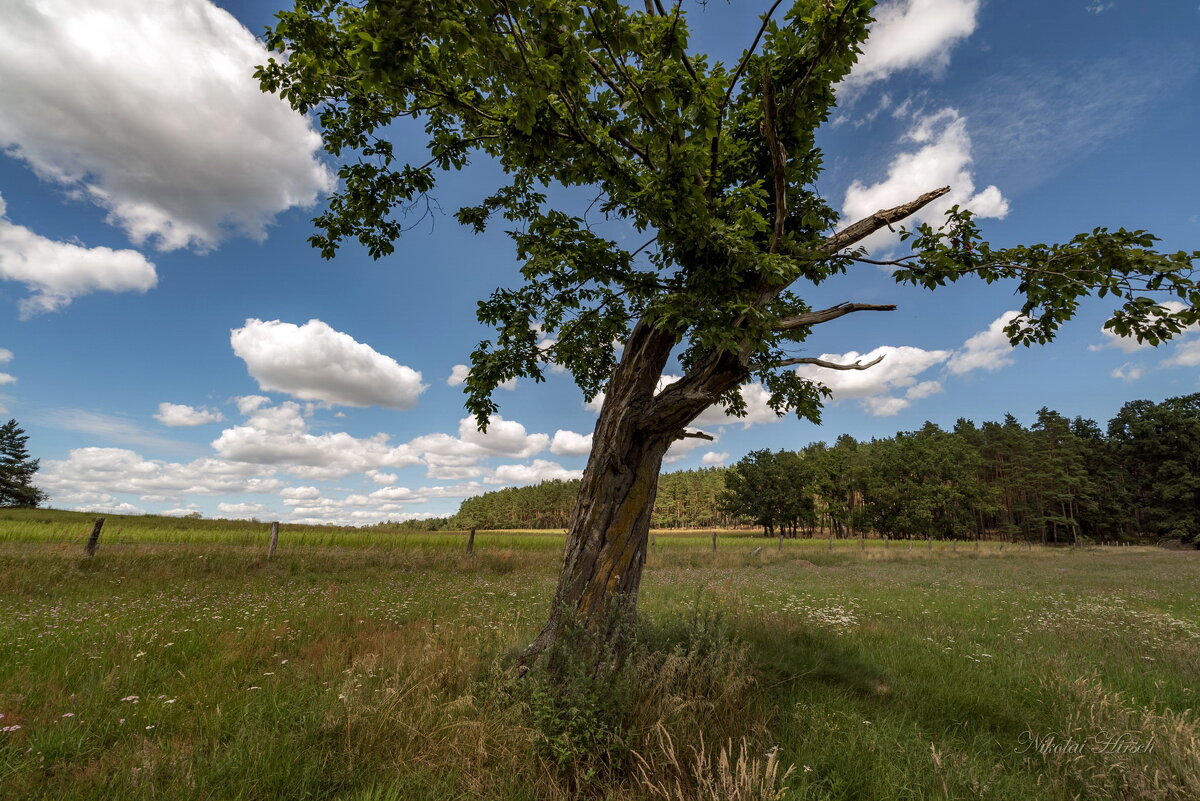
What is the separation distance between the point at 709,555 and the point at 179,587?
25.4m

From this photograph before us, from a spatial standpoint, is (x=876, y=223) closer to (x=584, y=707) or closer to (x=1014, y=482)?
(x=584, y=707)

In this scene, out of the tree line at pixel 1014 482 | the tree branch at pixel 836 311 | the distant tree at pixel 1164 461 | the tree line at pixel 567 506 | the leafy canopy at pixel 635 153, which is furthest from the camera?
the tree line at pixel 567 506

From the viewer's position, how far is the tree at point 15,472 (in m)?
61.2

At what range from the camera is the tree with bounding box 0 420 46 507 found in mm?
61250

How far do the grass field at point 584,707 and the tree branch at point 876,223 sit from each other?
4.88 meters

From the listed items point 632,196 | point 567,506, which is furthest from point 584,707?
point 567,506

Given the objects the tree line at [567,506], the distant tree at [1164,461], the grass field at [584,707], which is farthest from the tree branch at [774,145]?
the tree line at [567,506]

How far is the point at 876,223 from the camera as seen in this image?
6109mm

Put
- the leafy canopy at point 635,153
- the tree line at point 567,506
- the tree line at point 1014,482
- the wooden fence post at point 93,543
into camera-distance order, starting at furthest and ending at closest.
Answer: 1. the tree line at point 567,506
2. the tree line at point 1014,482
3. the wooden fence post at point 93,543
4. the leafy canopy at point 635,153

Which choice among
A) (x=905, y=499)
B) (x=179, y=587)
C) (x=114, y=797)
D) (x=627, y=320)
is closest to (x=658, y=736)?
(x=114, y=797)

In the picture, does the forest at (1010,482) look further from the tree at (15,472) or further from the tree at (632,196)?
the tree at (15,472)

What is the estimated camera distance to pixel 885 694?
222 inches

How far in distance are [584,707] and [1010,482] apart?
295 ft

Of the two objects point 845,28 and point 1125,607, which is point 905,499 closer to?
point 1125,607
